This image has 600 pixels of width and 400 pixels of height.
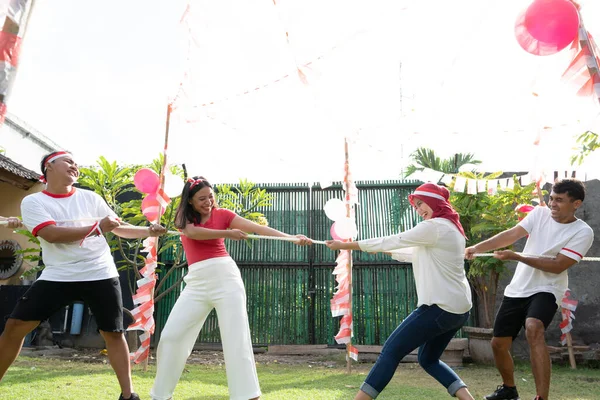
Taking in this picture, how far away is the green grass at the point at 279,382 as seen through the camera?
160 inches

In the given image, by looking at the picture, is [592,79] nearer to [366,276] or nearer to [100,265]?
[100,265]

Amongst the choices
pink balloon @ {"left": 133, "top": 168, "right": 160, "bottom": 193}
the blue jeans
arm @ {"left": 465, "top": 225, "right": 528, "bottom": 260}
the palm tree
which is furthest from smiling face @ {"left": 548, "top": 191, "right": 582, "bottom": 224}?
the palm tree

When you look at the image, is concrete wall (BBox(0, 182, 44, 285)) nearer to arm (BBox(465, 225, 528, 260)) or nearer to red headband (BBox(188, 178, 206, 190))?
red headband (BBox(188, 178, 206, 190))

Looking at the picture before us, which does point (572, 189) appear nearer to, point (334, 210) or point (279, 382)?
point (334, 210)

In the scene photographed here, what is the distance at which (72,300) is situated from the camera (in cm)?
337

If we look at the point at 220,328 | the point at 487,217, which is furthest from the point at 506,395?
the point at 487,217

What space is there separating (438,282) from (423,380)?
8.06 ft

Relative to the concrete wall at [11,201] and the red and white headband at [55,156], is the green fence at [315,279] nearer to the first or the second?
the concrete wall at [11,201]

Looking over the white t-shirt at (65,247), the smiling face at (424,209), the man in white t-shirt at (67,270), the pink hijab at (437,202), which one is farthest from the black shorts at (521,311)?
the white t-shirt at (65,247)

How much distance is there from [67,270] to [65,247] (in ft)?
0.52

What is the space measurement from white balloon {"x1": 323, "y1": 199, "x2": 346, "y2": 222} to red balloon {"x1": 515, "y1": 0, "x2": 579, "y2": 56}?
9.42 ft

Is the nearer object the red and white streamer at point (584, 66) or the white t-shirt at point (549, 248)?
the red and white streamer at point (584, 66)

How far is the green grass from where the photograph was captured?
4.06m

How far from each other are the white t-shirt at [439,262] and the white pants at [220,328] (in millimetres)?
1075
